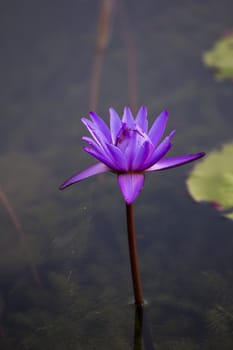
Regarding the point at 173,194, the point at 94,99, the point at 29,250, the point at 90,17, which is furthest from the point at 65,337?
the point at 90,17

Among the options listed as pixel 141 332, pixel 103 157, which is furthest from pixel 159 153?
pixel 141 332

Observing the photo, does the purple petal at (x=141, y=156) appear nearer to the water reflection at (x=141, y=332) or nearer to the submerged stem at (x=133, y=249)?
the submerged stem at (x=133, y=249)

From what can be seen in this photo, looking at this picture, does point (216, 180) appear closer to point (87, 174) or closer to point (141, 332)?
point (141, 332)

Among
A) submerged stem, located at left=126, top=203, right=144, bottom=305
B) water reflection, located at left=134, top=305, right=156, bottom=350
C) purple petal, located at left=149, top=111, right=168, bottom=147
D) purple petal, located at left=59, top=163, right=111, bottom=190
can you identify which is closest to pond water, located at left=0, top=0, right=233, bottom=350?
water reflection, located at left=134, top=305, right=156, bottom=350

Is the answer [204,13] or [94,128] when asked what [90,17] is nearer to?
[204,13]

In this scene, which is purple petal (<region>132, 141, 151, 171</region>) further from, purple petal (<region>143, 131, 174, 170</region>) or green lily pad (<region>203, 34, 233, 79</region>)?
green lily pad (<region>203, 34, 233, 79</region>)
